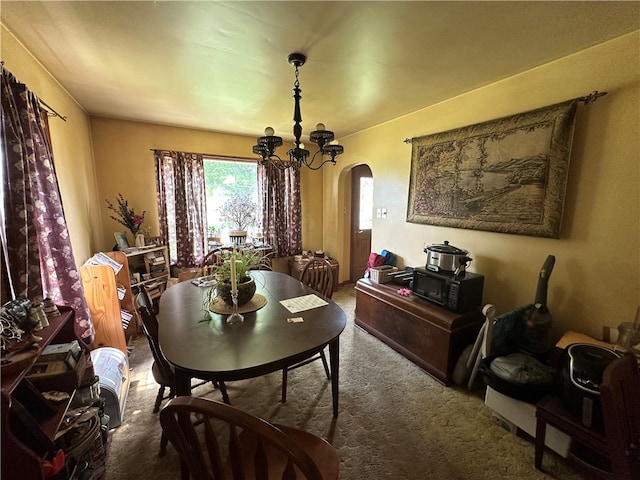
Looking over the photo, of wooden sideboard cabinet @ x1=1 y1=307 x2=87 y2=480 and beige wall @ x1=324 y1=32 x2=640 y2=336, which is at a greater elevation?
beige wall @ x1=324 y1=32 x2=640 y2=336

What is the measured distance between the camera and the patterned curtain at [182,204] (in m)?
3.46

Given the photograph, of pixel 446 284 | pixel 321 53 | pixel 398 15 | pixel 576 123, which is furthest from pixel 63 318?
pixel 576 123

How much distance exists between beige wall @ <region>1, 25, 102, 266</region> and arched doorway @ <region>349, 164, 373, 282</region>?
3598 mm

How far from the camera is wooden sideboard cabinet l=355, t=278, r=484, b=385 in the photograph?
2.18 meters

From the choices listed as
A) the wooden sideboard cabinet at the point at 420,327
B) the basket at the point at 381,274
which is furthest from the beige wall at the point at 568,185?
the wooden sideboard cabinet at the point at 420,327

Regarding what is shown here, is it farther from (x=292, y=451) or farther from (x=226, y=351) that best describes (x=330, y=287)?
(x=292, y=451)

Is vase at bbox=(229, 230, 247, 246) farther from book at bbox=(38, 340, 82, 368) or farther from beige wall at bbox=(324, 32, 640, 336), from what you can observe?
beige wall at bbox=(324, 32, 640, 336)

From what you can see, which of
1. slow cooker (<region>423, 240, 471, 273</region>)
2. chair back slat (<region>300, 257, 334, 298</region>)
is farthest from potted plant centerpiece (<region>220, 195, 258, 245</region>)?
slow cooker (<region>423, 240, 471, 273</region>)

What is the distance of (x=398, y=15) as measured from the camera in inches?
56.3

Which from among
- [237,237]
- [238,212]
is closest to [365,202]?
[238,212]

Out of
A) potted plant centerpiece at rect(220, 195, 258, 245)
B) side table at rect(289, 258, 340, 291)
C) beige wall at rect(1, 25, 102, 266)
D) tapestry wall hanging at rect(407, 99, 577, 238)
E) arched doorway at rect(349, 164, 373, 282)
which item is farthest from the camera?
arched doorway at rect(349, 164, 373, 282)

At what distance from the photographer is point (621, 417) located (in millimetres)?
902

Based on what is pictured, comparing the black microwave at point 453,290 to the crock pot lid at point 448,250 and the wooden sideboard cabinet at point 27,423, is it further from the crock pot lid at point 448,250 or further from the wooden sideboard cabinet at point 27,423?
the wooden sideboard cabinet at point 27,423

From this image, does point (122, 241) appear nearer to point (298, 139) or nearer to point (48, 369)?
point (48, 369)
